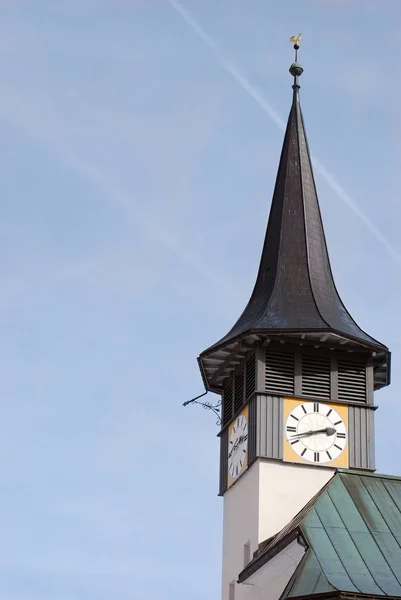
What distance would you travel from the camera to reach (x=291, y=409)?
3747cm

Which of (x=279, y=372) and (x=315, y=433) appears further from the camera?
(x=279, y=372)

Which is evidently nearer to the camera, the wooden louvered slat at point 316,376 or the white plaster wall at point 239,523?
the white plaster wall at point 239,523

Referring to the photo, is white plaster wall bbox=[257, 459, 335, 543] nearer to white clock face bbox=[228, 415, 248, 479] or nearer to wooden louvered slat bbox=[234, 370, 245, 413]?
white clock face bbox=[228, 415, 248, 479]

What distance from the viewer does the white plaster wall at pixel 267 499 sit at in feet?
119

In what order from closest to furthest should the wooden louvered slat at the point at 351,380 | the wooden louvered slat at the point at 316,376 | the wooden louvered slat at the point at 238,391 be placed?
the wooden louvered slat at the point at 316,376 → the wooden louvered slat at the point at 351,380 → the wooden louvered slat at the point at 238,391

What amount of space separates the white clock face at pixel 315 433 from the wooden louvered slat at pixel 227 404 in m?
2.87

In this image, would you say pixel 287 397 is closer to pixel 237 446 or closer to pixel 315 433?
pixel 315 433

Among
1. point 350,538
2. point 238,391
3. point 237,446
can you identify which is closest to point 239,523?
point 237,446

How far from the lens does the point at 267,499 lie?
36.4m

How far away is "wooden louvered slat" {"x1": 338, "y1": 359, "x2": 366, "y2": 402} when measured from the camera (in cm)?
3806

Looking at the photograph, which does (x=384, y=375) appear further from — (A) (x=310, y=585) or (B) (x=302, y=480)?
(A) (x=310, y=585)

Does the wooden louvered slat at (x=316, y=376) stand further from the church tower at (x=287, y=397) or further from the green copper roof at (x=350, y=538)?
the green copper roof at (x=350, y=538)

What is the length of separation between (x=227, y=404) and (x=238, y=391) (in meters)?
1.15

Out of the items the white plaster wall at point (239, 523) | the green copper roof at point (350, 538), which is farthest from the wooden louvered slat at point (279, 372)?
the green copper roof at point (350, 538)
